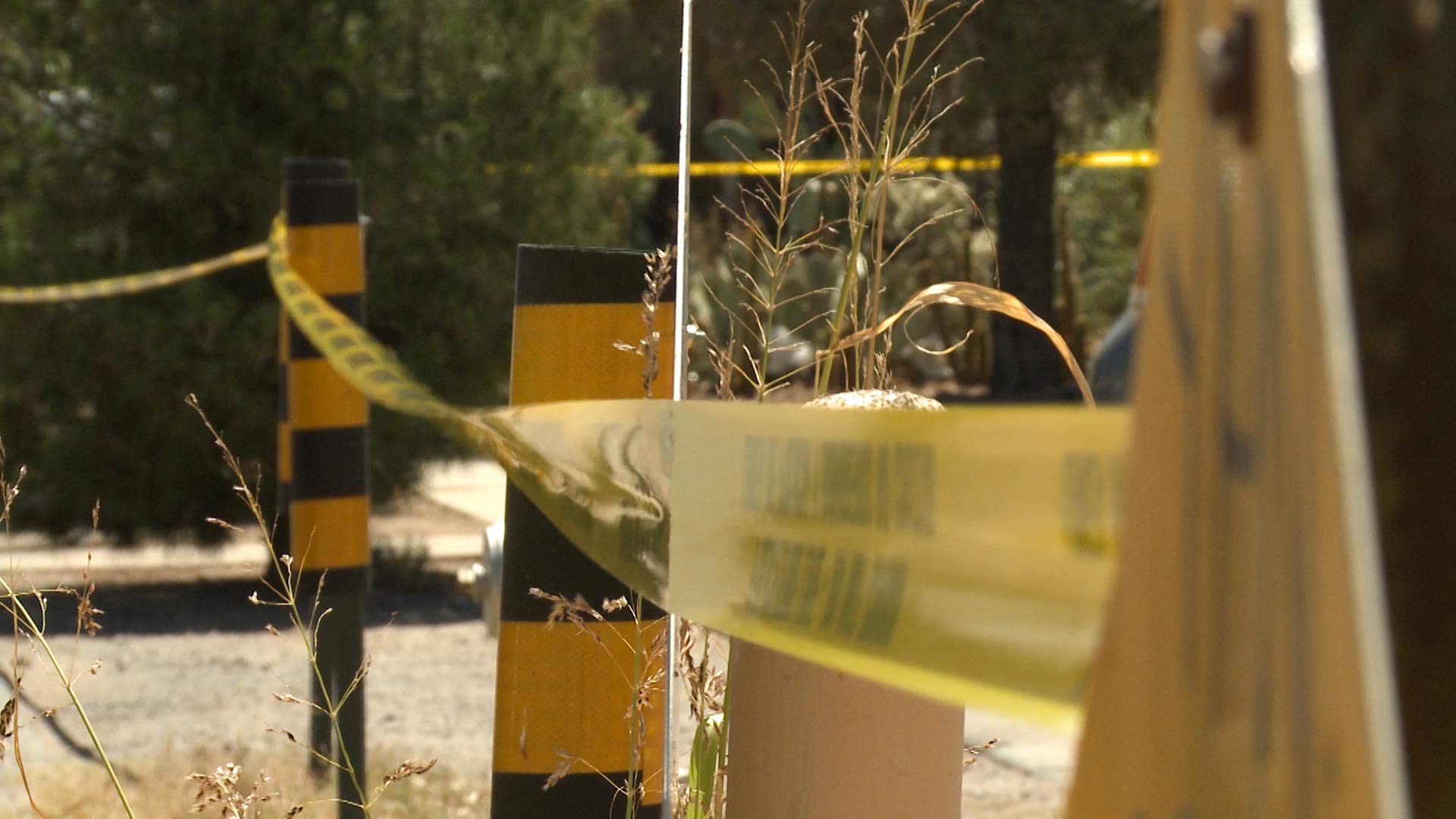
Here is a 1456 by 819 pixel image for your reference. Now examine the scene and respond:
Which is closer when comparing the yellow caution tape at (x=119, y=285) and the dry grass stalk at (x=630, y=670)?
the dry grass stalk at (x=630, y=670)

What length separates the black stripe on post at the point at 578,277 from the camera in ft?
5.89

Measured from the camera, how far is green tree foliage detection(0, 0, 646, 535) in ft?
20.8

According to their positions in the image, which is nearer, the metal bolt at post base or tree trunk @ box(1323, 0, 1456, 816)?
tree trunk @ box(1323, 0, 1456, 816)

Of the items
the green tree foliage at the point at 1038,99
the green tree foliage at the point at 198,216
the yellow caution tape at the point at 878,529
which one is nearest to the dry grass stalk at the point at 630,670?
the yellow caution tape at the point at 878,529

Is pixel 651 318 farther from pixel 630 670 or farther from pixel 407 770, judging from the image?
pixel 407 770

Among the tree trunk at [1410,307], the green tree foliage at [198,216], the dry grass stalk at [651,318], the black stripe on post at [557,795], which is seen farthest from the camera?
the green tree foliage at [198,216]

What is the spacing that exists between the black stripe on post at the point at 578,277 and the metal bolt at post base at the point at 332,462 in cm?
121

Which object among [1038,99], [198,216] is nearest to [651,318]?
[198,216]

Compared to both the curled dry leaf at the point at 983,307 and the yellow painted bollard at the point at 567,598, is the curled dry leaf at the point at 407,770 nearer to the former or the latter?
the yellow painted bollard at the point at 567,598

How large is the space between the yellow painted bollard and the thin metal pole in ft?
0.09

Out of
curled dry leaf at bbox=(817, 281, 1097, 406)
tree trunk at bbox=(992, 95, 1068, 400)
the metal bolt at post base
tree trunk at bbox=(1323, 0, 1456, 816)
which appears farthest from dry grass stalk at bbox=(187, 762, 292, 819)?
tree trunk at bbox=(992, 95, 1068, 400)

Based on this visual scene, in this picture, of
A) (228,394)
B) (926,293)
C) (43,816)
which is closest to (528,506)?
(926,293)

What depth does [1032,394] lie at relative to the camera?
45.1 ft

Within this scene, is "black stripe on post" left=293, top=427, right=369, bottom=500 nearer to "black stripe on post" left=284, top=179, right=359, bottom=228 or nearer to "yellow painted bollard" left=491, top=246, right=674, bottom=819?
"black stripe on post" left=284, top=179, right=359, bottom=228
